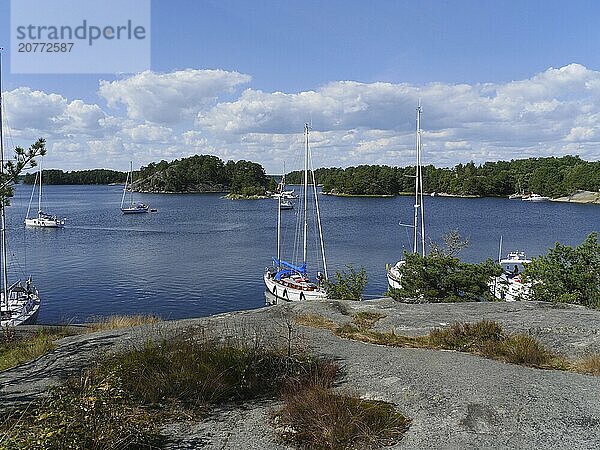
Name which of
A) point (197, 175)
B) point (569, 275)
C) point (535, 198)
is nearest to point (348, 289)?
point (569, 275)

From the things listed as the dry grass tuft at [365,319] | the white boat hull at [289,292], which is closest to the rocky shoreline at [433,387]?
the dry grass tuft at [365,319]

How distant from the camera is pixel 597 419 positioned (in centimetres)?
628

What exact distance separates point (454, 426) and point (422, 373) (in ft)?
5.92

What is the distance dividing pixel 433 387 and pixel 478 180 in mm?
143013

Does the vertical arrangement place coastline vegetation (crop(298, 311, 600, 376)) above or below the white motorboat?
above

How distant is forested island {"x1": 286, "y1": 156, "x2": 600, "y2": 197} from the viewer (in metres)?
133

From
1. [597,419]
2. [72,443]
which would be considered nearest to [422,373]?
[597,419]

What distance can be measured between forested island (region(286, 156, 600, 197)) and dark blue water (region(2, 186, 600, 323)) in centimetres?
4254

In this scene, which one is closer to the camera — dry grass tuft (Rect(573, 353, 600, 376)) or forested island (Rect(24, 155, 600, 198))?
dry grass tuft (Rect(573, 353, 600, 376))

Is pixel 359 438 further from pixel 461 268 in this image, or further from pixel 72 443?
pixel 461 268

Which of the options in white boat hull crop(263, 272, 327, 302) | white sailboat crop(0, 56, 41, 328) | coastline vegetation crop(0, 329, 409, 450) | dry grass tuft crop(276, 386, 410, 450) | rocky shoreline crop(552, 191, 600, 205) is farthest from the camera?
rocky shoreline crop(552, 191, 600, 205)

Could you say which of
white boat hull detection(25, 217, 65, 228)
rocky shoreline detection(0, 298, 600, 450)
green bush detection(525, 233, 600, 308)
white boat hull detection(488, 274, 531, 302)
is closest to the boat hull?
white boat hull detection(25, 217, 65, 228)

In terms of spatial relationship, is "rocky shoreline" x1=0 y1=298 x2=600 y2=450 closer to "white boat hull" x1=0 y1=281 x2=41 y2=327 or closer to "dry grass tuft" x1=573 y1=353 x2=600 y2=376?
"dry grass tuft" x1=573 y1=353 x2=600 y2=376

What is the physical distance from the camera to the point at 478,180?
143500mm
